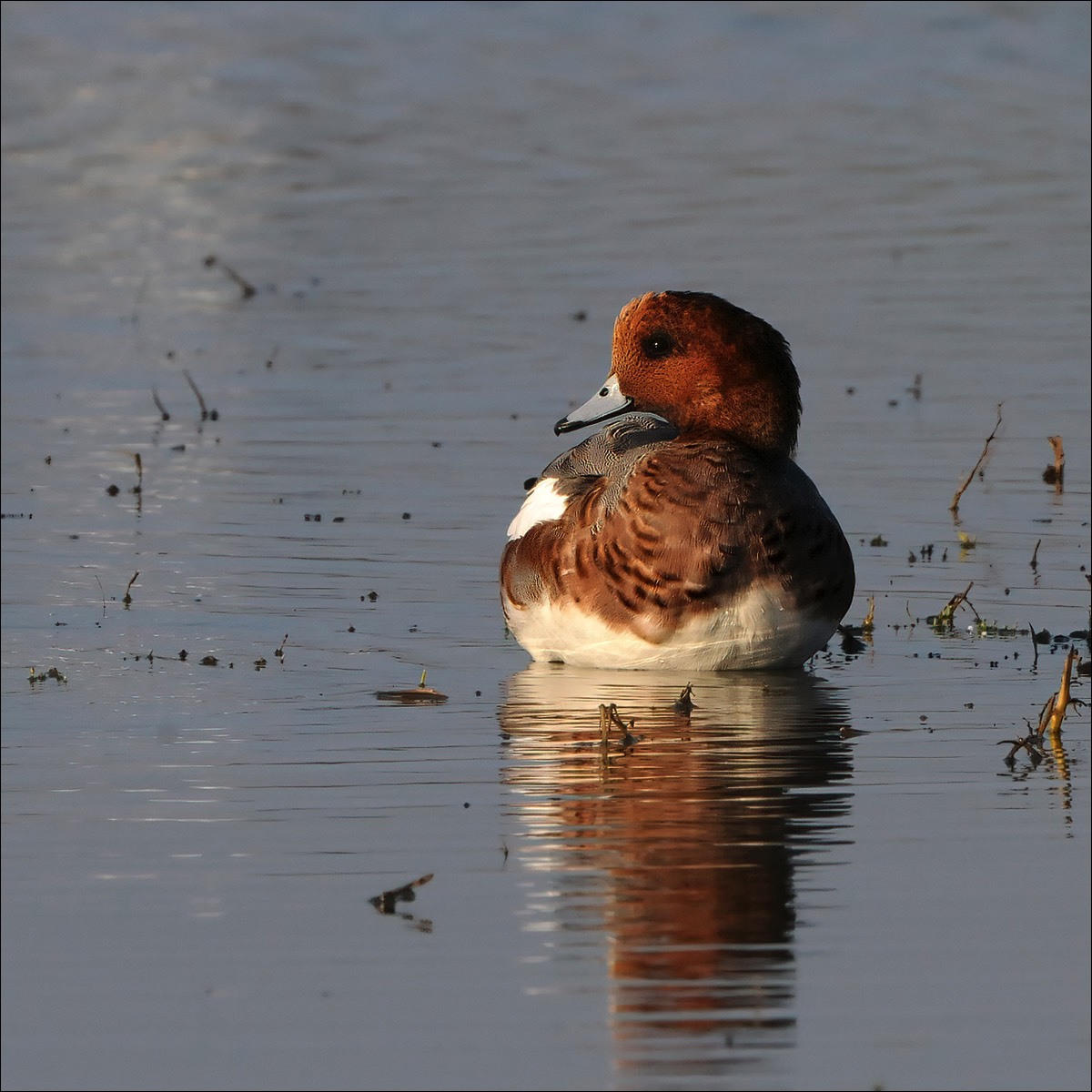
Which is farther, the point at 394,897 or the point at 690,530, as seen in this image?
the point at 690,530

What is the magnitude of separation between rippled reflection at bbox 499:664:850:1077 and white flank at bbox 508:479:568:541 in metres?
0.54

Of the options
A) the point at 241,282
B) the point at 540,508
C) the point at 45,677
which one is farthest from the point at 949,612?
the point at 241,282

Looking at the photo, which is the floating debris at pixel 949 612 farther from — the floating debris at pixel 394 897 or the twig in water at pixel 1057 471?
the floating debris at pixel 394 897

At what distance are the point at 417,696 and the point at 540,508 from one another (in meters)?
1.10

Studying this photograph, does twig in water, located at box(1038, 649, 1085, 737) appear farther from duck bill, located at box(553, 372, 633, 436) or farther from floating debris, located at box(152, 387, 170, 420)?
floating debris, located at box(152, 387, 170, 420)

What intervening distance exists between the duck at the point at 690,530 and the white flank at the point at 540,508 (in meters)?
0.01

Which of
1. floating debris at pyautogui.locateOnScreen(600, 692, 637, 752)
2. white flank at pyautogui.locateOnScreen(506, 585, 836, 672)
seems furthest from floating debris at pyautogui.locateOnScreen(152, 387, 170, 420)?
floating debris at pyautogui.locateOnScreen(600, 692, 637, 752)

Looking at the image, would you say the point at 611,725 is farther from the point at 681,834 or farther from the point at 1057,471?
the point at 1057,471

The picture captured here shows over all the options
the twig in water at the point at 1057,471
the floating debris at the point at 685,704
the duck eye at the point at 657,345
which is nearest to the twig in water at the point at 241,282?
the twig in water at the point at 1057,471

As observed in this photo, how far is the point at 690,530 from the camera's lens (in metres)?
8.14

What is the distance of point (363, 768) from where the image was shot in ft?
23.3

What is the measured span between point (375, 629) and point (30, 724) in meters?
1.89

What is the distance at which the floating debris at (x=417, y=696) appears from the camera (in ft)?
26.5

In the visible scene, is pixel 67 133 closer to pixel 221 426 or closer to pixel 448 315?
pixel 448 315
